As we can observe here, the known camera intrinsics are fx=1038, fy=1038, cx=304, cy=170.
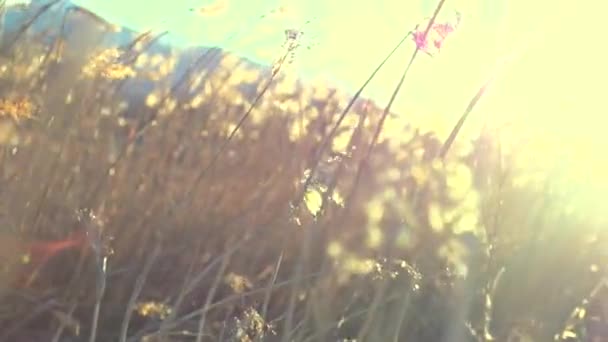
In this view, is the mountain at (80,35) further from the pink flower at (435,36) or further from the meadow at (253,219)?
the pink flower at (435,36)

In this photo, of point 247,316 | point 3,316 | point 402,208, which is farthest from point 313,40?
point 3,316

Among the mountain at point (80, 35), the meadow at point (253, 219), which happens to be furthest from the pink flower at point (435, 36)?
the mountain at point (80, 35)

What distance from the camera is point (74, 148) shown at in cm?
196

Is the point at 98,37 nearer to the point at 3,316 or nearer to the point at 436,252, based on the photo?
the point at 3,316

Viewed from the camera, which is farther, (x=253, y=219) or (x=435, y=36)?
(x=253, y=219)

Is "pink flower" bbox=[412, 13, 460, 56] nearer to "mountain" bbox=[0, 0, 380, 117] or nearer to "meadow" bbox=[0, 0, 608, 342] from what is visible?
"meadow" bbox=[0, 0, 608, 342]

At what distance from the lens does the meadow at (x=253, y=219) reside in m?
1.54

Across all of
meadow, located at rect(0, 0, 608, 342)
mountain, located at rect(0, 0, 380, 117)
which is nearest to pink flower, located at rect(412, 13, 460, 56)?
meadow, located at rect(0, 0, 608, 342)

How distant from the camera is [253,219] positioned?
1.89m

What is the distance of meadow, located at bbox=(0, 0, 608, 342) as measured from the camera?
1.54m

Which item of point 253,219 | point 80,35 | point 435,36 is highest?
point 435,36

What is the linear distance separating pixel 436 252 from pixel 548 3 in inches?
18.0

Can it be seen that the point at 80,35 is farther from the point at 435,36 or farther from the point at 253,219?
the point at 435,36

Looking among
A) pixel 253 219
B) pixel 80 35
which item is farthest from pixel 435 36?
pixel 80 35
